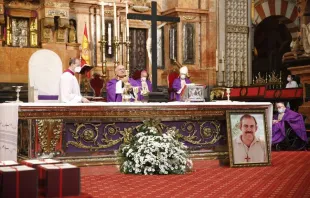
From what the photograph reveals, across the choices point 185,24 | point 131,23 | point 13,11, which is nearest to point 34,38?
point 13,11

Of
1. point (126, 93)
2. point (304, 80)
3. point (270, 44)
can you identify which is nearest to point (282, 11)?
point (270, 44)

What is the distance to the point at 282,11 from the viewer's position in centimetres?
2342

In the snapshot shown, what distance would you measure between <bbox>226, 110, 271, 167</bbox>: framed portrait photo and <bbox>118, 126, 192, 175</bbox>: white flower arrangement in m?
1.05

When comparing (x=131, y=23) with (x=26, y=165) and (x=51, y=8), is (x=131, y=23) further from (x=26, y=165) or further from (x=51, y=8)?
(x=26, y=165)

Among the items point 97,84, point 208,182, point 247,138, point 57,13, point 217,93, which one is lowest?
point 208,182

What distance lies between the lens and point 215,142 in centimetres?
949

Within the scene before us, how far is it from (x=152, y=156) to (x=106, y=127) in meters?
1.00

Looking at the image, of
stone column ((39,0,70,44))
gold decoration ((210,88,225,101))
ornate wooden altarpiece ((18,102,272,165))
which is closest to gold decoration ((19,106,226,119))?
ornate wooden altarpiece ((18,102,272,165))

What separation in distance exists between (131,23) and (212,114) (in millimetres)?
10434

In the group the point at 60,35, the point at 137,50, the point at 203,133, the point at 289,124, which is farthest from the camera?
the point at 137,50

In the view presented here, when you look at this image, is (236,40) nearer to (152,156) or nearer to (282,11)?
(282,11)

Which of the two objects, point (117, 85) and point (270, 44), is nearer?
point (117, 85)

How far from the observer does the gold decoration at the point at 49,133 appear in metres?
8.16

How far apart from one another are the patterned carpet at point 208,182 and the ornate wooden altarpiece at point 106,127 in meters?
0.28
